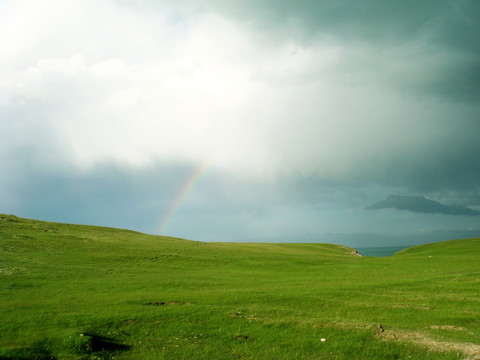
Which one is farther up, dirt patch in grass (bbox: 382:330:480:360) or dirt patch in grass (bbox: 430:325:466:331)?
dirt patch in grass (bbox: 382:330:480:360)

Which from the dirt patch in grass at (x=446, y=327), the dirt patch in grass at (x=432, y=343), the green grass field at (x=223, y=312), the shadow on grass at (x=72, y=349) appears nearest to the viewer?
the shadow on grass at (x=72, y=349)

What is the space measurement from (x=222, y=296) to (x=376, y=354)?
14636 mm

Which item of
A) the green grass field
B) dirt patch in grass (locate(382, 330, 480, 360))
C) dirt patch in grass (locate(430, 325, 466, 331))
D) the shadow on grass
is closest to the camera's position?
the shadow on grass

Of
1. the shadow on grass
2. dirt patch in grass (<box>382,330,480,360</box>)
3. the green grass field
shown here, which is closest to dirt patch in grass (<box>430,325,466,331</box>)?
the green grass field

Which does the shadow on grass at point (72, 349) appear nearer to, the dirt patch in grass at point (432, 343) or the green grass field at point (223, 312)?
the green grass field at point (223, 312)

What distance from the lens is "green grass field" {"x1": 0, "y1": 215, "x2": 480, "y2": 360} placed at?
1641 cm

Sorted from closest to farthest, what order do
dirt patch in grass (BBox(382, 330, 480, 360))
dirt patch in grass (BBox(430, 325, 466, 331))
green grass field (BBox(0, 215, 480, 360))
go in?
dirt patch in grass (BBox(382, 330, 480, 360)) → green grass field (BBox(0, 215, 480, 360)) → dirt patch in grass (BBox(430, 325, 466, 331))

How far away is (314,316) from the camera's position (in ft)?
73.8

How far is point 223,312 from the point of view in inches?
895

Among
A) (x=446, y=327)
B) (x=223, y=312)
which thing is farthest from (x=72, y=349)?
(x=446, y=327)

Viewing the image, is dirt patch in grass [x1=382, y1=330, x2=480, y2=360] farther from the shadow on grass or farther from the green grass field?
the shadow on grass

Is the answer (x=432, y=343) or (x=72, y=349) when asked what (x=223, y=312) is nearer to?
(x=72, y=349)

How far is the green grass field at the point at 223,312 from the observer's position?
1641 cm

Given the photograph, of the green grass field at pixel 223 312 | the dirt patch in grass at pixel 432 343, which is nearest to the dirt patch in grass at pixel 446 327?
the green grass field at pixel 223 312
